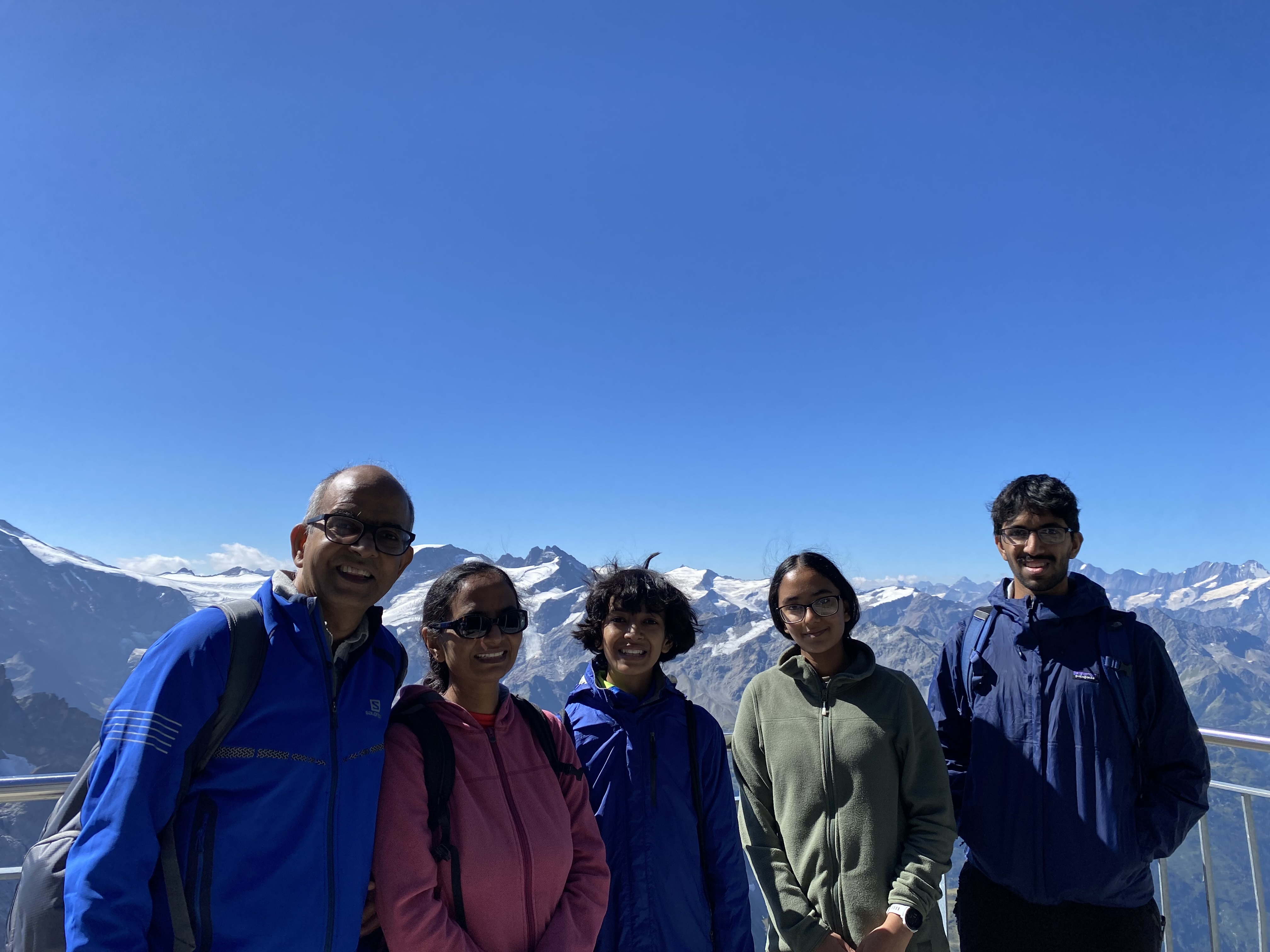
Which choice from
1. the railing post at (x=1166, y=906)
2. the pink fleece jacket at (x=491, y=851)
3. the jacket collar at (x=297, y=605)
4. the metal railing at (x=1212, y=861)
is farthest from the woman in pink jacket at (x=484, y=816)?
the railing post at (x=1166, y=906)

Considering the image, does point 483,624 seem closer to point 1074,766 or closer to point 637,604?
point 637,604

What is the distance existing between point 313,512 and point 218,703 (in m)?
0.77

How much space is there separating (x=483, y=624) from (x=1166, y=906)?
4.99m

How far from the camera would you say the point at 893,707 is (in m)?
3.45

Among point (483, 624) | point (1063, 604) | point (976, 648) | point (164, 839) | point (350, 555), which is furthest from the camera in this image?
point (976, 648)

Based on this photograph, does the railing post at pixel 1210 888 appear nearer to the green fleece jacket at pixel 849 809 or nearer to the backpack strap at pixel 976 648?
the backpack strap at pixel 976 648

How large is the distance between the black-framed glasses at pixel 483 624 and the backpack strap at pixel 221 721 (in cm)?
78

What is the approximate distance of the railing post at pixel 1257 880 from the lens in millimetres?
4352

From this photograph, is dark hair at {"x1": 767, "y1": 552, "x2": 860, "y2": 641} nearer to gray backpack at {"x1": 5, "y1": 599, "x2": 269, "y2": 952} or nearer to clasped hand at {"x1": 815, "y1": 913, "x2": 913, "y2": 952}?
clasped hand at {"x1": 815, "y1": 913, "x2": 913, "y2": 952}

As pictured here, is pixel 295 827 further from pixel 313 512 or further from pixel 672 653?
Result: pixel 672 653

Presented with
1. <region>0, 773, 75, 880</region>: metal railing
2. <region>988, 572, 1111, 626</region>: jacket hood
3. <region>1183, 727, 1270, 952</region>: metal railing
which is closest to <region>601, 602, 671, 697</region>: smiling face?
<region>988, 572, 1111, 626</region>: jacket hood

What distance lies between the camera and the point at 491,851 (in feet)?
8.75

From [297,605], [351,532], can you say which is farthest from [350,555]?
[297,605]

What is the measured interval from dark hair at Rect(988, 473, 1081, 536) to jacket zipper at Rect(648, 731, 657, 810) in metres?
2.30
